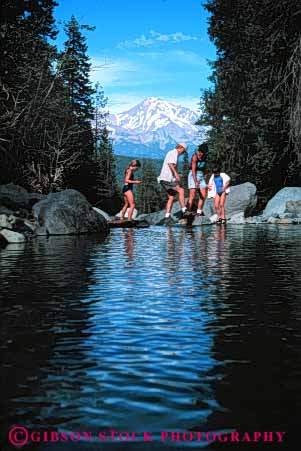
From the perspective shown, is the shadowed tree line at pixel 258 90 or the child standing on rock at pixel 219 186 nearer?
the child standing on rock at pixel 219 186

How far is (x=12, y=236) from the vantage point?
47.2 feet

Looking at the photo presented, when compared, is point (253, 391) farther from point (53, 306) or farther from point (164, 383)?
point (53, 306)

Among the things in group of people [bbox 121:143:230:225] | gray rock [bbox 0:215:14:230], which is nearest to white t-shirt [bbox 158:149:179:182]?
group of people [bbox 121:143:230:225]

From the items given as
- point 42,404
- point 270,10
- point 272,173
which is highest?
point 270,10

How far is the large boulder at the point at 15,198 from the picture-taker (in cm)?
2178

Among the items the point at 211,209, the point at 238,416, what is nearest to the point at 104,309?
the point at 238,416

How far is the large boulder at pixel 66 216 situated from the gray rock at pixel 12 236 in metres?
2.91

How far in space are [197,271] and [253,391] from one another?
4968mm

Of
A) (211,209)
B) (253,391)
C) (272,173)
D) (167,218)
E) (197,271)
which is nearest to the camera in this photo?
(253,391)

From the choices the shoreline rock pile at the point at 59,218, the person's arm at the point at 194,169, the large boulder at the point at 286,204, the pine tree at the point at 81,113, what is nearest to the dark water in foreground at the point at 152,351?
the shoreline rock pile at the point at 59,218

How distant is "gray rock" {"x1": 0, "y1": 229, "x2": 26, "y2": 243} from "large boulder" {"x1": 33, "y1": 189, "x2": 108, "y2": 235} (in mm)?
2905

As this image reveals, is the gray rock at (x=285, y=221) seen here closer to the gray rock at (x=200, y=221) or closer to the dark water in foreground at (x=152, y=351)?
the gray rock at (x=200, y=221)

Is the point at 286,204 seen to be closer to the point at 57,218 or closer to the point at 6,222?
the point at 57,218

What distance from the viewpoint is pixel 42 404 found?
2.88 m
